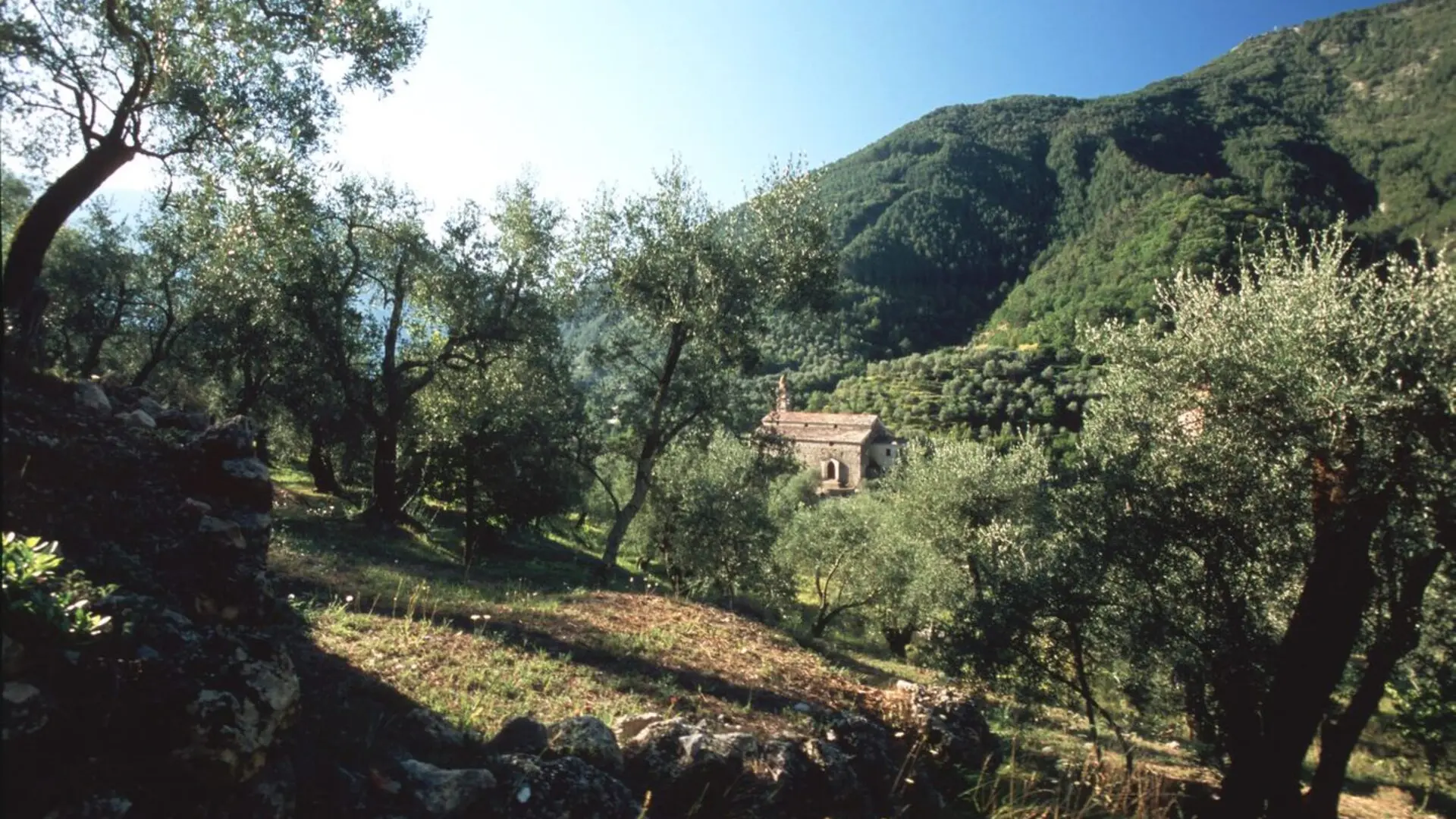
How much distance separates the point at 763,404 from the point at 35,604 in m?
16.9

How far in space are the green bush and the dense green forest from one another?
68 millimetres

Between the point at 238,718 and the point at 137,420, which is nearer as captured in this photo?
the point at 238,718

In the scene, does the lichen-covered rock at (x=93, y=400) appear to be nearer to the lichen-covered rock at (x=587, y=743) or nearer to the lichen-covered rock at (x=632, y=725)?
the lichen-covered rock at (x=587, y=743)

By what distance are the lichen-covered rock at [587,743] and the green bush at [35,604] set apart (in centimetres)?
310

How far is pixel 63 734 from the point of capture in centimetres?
300

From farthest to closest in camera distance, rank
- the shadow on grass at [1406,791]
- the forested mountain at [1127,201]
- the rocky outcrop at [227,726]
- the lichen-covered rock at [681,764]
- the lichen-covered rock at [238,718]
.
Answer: the forested mountain at [1127,201] → the shadow on grass at [1406,791] → the lichen-covered rock at [681,764] → the lichen-covered rock at [238,718] → the rocky outcrop at [227,726]

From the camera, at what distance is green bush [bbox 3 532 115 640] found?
2.83 metres

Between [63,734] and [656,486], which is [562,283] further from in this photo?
[63,734]

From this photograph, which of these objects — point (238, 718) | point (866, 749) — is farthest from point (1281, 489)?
point (238, 718)

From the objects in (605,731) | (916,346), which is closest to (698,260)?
(605,731)

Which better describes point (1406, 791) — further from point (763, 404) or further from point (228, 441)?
point (228, 441)

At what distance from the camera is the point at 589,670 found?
8.88m

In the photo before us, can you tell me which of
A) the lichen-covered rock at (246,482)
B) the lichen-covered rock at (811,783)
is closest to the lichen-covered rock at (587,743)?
the lichen-covered rock at (811,783)

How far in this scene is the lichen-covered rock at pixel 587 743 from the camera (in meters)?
5.32
